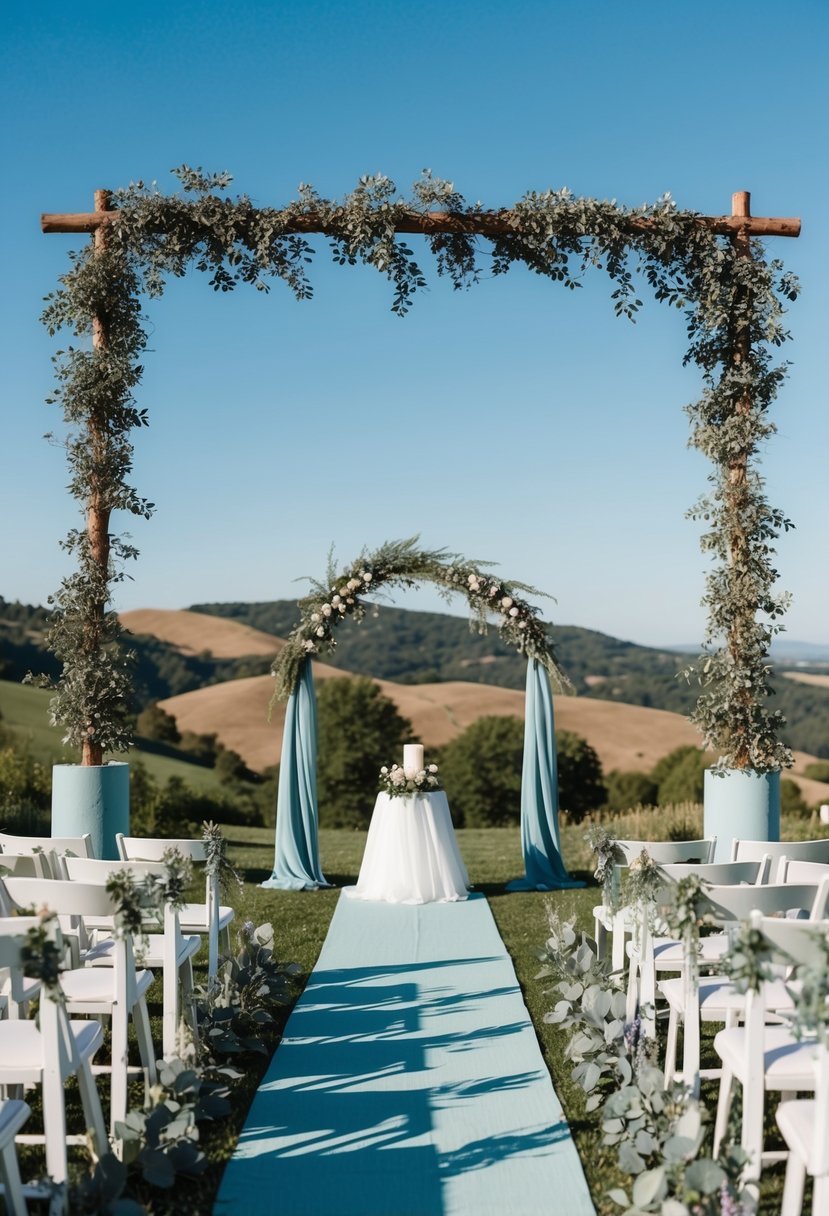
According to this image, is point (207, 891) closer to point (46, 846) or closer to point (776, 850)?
point (46, 846)

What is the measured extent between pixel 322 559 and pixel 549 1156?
714cm


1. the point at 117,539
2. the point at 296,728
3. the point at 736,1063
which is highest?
the point at 117,539

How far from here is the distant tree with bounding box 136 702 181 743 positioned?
22.2 m

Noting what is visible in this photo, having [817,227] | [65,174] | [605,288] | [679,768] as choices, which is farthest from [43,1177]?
[679,768]

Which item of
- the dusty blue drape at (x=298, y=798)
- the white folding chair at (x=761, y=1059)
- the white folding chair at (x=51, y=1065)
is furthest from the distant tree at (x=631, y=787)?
the white folding chair at (x=51, y=1065)

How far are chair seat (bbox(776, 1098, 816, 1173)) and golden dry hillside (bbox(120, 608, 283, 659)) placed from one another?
2207cm

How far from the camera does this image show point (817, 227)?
28.1 feet

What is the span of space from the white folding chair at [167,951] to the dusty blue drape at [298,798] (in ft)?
16.3

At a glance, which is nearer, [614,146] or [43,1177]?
[43,1177]

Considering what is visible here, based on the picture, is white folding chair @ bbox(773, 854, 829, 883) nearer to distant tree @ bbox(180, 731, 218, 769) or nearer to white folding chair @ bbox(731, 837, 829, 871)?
white folding chair @ bbox(731, 837, 829, 871)

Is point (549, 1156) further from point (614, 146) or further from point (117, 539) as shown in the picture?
point (614, 146)

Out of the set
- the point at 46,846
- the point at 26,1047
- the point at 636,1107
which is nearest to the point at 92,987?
the point at 26,1047

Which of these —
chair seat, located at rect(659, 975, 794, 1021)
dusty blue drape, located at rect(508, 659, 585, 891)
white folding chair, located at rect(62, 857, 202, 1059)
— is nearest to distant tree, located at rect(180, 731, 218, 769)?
dusty blue drape, located at rect(508, 659, 585, 891)

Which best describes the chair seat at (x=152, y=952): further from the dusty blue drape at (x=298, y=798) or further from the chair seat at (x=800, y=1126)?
the dusty blue drape at (x=298, y=798)
